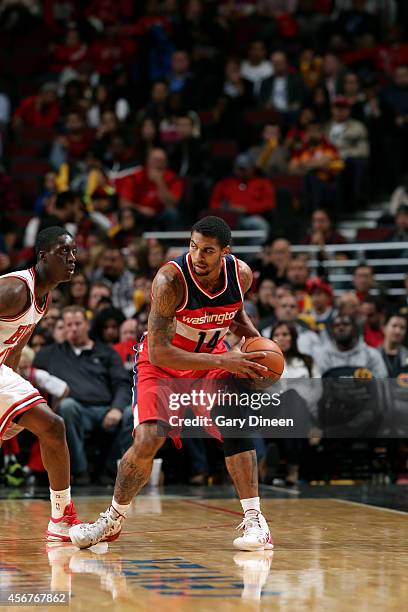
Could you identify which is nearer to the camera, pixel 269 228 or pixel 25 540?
pixel 25 540

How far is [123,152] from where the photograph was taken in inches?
570

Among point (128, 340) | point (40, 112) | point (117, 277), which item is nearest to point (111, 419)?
point (128, 340)

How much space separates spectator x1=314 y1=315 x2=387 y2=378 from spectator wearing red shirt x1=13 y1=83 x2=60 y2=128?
7223mm

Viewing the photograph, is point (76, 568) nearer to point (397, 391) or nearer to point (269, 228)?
point (397, 391)

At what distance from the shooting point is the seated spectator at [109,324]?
33.7 feet

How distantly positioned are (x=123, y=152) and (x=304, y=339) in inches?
209

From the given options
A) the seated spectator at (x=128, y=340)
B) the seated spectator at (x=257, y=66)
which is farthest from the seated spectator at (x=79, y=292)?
the seated spectator at (x=257, y=66)

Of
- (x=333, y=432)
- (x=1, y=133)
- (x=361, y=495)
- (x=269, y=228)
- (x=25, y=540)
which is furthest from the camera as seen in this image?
(x=1, y=133)

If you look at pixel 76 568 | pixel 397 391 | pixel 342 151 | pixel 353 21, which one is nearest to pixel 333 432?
pixel 397 391

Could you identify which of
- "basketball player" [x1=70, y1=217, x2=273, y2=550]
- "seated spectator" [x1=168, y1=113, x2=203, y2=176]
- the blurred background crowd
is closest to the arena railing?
the blurred background crowd

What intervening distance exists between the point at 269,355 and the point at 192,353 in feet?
1.27

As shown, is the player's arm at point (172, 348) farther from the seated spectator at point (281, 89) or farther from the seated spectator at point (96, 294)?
the seated spectator at point (281, 89)

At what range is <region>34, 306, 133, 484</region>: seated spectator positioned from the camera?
9383mm

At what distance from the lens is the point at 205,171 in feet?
46.9
